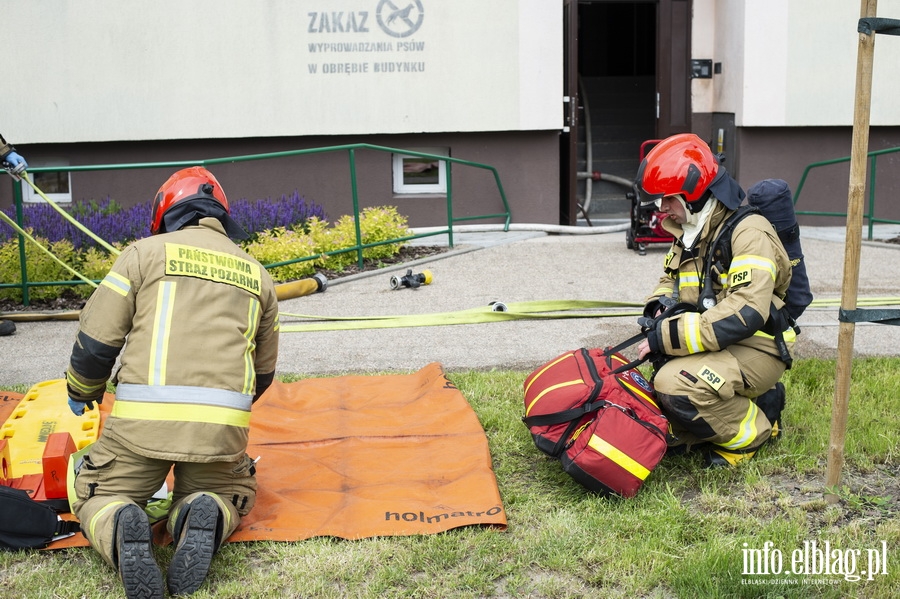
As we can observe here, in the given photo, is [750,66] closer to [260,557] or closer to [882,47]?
[882,47]

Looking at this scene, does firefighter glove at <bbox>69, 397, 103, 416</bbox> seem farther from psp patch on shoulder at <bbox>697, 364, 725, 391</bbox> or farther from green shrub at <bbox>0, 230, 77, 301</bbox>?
green shrub at <bbox>0, 230, 77, 301</bbox>

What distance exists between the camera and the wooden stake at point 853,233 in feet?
12.1

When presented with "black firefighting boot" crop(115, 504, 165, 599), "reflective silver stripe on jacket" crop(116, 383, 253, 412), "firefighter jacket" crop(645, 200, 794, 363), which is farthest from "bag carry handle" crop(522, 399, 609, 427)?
"black firefighting boot" crop(115, 504, 165, 599)

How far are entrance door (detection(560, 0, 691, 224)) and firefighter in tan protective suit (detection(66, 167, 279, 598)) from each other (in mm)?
9217

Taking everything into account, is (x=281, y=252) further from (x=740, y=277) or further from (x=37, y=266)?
(x=740, y=277)

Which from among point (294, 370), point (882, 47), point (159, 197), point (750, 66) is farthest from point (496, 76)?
point (159, 197)

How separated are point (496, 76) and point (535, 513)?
8.76 m

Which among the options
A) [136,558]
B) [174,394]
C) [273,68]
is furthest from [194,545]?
[273,68]

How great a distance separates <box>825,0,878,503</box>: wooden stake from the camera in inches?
145

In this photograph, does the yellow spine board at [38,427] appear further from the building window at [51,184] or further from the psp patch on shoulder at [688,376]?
the building window at [51,184]

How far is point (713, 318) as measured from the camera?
412cm

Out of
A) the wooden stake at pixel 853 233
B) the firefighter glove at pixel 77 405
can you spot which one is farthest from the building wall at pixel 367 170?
the wooden stake at pixel 853 233

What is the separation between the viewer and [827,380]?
5.57 meters

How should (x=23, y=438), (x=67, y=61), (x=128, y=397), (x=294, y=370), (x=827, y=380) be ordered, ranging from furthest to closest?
(x=67, y=61)
(x=294, y=370)
(x=827, y=380)
(x=23, y=438)
(x=128, y=397)
